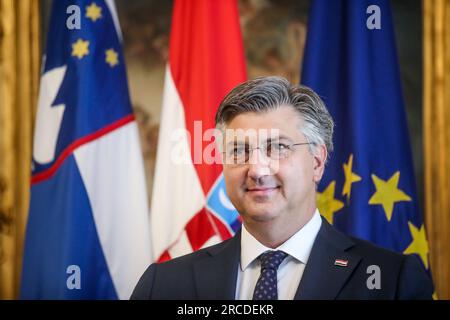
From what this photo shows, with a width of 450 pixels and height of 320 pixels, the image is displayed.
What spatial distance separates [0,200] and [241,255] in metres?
2.15

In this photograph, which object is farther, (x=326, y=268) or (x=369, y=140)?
(x=369, y=140)

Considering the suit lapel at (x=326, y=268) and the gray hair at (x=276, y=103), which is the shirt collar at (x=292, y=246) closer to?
the suit lapel at (x=326, y=268)

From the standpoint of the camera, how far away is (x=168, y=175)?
3.24 m

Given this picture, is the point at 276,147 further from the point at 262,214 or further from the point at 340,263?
the point at 340,263

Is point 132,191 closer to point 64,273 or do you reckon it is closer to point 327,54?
point 64,273

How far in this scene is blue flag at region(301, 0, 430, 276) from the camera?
3061 millimetres

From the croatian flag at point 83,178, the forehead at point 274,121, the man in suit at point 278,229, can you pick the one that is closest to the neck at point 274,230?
the man in suit at point 278,229

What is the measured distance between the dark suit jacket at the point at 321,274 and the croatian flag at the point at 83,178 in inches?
57.1

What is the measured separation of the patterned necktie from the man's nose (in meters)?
0.23

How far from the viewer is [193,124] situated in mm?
3230

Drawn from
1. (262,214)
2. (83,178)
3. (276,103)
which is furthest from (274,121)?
(83,178)

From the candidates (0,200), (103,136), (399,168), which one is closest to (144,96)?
(103,136)

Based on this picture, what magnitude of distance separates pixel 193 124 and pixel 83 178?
66 cm

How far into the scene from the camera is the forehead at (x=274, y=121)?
1631 millimetres
